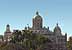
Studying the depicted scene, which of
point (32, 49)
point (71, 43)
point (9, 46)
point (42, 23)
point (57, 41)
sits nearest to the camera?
point (9, 46)

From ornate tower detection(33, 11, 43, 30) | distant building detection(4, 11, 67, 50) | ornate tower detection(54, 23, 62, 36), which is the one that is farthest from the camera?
ornate tower detection(33, 11, 43, 30)

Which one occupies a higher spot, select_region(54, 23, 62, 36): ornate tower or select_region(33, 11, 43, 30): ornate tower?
select_region(33, 11, 43, 30): ornate tower

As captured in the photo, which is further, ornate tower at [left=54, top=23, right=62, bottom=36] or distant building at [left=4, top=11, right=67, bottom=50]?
ornate tower at [left=54, top=23, right=62, bottom=36]

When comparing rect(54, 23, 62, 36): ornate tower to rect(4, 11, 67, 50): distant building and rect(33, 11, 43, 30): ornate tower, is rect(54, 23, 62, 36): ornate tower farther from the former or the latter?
rect(33, 11, 43, 30): ornate tower

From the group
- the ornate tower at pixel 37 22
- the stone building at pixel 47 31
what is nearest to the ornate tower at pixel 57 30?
the stone building at pixel 47 31

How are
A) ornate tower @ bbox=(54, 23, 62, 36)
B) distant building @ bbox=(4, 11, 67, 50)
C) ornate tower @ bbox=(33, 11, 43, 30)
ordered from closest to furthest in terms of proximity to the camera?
distant building @ bbox=(4, 11, 67, 50), ornate tower @ bbox=(54, 23, 62, 36), ornate tower @ bbox=(33, 11, 43, 30)

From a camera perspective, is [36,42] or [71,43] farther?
[71,43]

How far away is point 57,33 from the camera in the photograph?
472ft

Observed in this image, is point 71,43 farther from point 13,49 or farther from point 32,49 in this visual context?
point 13,49

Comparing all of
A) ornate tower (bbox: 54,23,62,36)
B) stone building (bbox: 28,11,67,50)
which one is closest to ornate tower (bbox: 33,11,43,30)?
stone building (bbox: 28,11,67,50)

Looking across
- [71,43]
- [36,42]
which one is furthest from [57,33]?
[36,42]

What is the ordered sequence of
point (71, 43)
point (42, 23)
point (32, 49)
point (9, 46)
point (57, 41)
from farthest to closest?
point (42, 23), point (57, 41), point (71, 43), point (32, 49), point (9, 46)

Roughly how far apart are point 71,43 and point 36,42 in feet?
87.5

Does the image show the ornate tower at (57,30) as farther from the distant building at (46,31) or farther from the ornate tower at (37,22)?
the ornate tower at (37,22)
